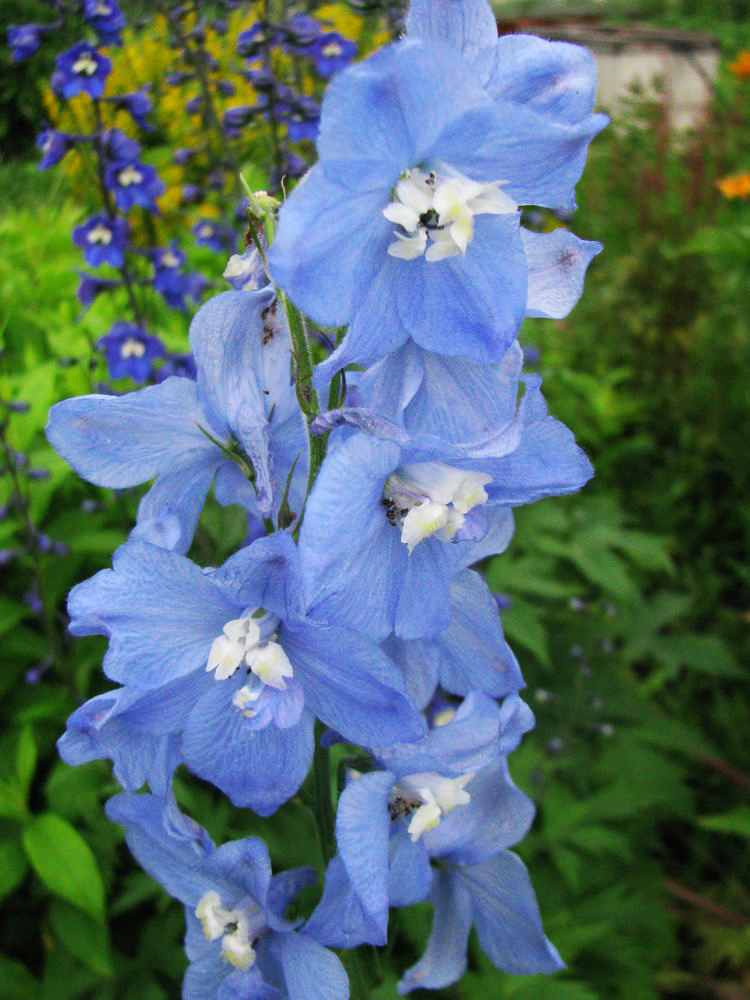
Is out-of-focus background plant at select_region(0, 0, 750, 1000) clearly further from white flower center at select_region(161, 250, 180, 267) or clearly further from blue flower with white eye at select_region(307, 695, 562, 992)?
blue flower with white eye at select_region(307, 695, 562, 992)

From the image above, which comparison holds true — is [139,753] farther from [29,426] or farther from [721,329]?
[721,329]

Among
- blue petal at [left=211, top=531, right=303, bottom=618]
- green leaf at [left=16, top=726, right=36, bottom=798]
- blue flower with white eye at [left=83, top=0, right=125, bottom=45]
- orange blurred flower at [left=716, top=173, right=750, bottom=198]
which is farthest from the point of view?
A: orange blurred flower at [left=716, top=173, right=750, bottom=198]

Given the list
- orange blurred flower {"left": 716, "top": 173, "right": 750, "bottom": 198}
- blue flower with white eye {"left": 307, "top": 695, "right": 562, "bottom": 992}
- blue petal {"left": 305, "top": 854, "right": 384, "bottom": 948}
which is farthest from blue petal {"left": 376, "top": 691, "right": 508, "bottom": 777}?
orange blurred flower {"left": 716, "top": 173, "right": 750, "bottom": 198}

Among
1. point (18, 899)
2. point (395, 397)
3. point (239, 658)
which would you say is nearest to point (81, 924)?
point (18, 899)

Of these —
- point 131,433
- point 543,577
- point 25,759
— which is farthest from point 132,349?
point 131,433

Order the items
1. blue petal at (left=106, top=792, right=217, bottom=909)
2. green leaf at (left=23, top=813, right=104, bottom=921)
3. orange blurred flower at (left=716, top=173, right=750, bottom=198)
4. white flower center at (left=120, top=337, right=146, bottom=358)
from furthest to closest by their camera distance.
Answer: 1. orange blurred flower at (left=716, top=173, right=750, bottom=198)
2. white flower center at (left=120, top=337, right=146, bottom=358)
3. green leaf at (left=23, top=813, right=104, bottom=921)
4. blue petal at (left=106, top=792, right=217, bottom=909)

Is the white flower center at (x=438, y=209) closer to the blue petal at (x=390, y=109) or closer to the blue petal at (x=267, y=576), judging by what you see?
the blue petal at (x=390, y=109)

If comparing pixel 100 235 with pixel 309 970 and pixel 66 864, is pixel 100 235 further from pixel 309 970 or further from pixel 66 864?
pixel 309 970
